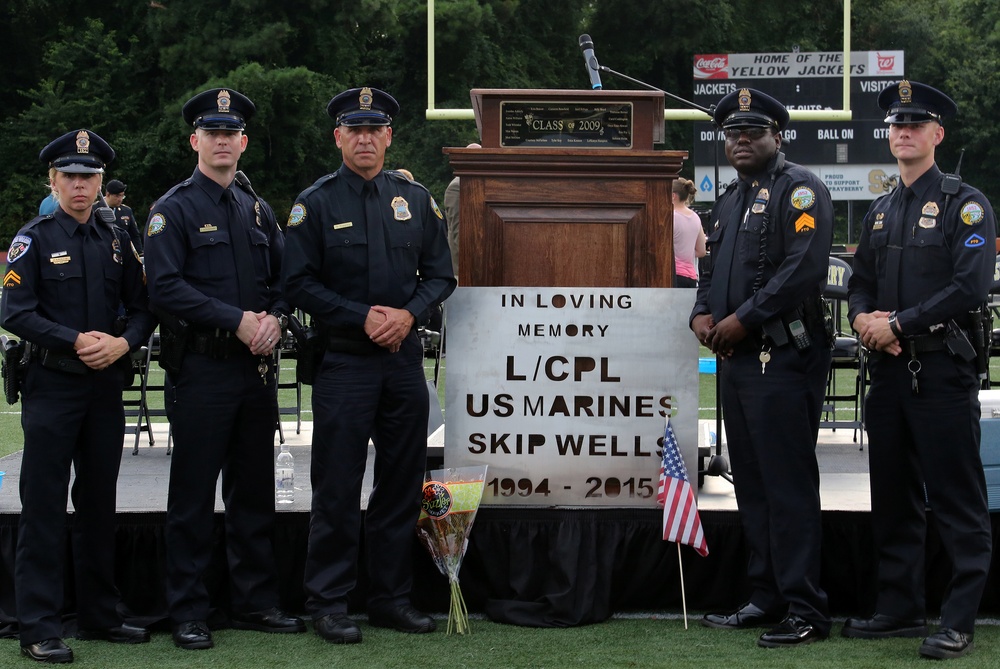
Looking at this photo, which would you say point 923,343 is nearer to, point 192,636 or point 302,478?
point 192,636

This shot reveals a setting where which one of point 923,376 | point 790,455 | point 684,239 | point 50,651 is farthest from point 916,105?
point 684,239

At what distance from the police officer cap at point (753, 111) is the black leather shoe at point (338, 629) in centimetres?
231

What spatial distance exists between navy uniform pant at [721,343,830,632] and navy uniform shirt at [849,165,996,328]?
320mm

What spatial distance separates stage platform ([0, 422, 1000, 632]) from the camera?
512cm

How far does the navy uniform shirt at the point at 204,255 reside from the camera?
4.84 metres

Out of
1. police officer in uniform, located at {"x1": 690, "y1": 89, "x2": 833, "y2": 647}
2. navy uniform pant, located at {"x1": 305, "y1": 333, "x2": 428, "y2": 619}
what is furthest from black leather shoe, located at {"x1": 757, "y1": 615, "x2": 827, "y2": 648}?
navy uniform pant, located at {"x1": 305, "y1": 333, "x2": 428, "y2": 619}

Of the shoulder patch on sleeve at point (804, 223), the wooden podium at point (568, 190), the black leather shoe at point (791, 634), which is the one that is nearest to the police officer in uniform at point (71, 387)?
the wooden podium at point (568, 190)

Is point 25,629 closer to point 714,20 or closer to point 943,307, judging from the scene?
point 943,307

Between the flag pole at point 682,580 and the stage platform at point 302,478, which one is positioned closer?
the flag pole at point 682,580

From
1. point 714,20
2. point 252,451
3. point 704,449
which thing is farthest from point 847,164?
point 252,451

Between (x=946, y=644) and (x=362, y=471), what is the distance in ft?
7.11

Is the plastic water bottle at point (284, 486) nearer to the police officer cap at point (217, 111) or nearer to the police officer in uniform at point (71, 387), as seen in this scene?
the police officer in uniform at point (71, 387)

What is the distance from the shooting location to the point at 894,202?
16.0 feet

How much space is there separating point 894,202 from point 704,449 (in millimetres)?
1679
